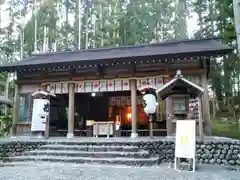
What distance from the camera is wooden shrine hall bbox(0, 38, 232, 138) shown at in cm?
845

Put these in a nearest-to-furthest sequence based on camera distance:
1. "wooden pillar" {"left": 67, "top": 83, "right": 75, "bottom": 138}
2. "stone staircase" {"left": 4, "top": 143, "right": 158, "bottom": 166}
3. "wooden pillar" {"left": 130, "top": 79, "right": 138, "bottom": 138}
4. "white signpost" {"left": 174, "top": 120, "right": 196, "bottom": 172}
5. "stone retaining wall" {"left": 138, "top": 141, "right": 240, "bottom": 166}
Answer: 1. "white signpost" {"left": 174, "top": 120, "right": 196, "bottom": 172}
2. "stone retaining wall" {"left": 138, "top": 141, "right": 240, "bottom": 166}
3. "stone staircase" {"left": 4, "top": 143, "right": 158, "bottom": 166}
4. "wooden pillar" {"left": 130, "top": 79, "right": 138, "bottom": 138}
5. "wooden pillar" {"left": 67, "top": 83, "right": 75, "bottom": 138}

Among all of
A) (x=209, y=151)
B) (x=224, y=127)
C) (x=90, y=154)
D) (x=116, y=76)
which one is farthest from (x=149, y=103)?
(x=224, y=127)

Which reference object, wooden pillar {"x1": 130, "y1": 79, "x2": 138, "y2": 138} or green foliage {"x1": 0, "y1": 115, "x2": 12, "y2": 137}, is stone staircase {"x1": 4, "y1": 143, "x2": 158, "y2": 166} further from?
green foliage {"x1": 0, "y1": 115, "x2": 12, "y2": 137}

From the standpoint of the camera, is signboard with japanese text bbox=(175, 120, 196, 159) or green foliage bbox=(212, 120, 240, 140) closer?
signboard with japanese text bbox=(175, 120, 196, 159)

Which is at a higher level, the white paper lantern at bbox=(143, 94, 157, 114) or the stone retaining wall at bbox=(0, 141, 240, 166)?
the white paper lantern at bbox=(143, 94, 157, 114)

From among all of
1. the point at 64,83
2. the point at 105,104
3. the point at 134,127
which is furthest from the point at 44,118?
the point at 105,104

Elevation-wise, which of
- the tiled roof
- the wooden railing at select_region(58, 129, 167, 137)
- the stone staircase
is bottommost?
the stone staircase

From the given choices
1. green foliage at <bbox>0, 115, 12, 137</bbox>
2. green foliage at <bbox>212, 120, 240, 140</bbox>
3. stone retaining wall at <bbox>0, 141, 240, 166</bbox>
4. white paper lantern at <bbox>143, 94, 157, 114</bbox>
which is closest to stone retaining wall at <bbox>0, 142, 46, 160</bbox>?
stone retaining wall at <bbox>0, 141, 240, 166</bbox>

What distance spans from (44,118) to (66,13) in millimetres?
17308

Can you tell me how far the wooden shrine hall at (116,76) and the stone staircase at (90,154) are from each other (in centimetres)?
172

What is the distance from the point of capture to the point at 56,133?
11586 mm

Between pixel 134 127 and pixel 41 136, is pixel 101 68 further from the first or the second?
pixel 41 136

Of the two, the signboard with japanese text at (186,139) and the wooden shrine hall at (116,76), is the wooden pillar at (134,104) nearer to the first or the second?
the wooden shrine hall at (116,76)

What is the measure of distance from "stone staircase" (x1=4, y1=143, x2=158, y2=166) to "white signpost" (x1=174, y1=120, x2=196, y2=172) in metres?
1.02
